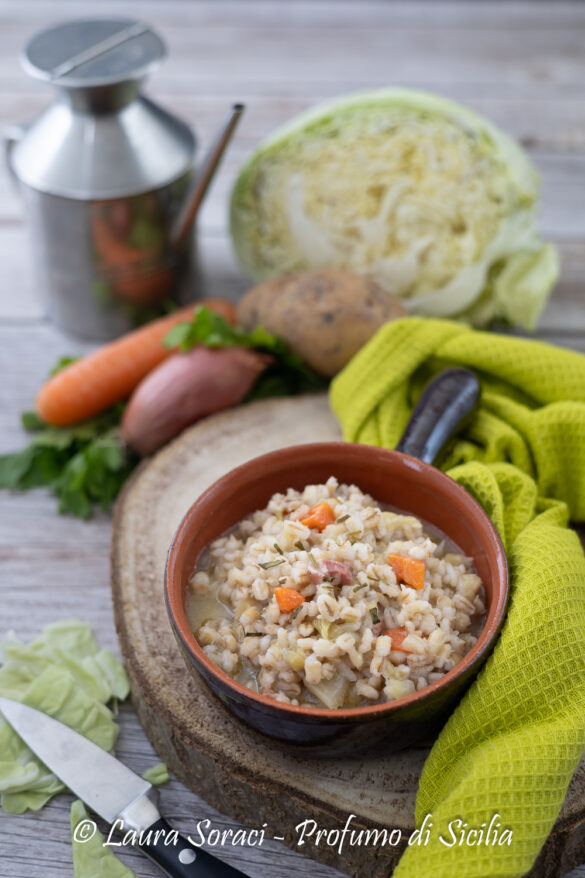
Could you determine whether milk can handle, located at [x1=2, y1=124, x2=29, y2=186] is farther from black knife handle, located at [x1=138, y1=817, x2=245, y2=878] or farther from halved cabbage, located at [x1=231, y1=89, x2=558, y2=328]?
black knife handle, located at [x1=138, y1=817, x2=245, y2=878]

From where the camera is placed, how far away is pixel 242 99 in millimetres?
5238

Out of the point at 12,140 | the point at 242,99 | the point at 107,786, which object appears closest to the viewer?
the point at 107,786

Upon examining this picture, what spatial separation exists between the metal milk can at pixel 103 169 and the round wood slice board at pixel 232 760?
1162 millimetres

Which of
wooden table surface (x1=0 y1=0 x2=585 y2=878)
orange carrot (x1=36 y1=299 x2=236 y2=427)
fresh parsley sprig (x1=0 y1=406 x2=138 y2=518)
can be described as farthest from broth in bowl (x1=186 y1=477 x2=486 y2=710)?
orange carrot (x1=36 y1=299 x2=236 y2=427)

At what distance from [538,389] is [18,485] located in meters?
1.82

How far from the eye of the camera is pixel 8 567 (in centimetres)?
308

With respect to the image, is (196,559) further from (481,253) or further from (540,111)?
(540,111)

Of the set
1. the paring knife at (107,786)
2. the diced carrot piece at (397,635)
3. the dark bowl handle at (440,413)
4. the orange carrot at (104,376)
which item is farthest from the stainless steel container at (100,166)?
the diced carrot piece at (397,635)

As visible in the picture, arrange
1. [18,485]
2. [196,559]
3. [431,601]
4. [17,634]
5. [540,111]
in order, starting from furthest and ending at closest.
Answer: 1. [540,111]
2. [18,485]
3. [17,634]
4. [196,559]
5. [431,601]

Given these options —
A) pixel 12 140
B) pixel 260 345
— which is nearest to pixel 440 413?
pixel 260 345

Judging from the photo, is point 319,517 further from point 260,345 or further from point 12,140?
point 12,140

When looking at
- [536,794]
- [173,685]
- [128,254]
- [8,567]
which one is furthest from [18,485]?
[536,794]

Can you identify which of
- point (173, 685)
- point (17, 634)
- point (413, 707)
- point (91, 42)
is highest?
point (91, 42)

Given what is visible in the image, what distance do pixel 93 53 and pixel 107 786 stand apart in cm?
250
